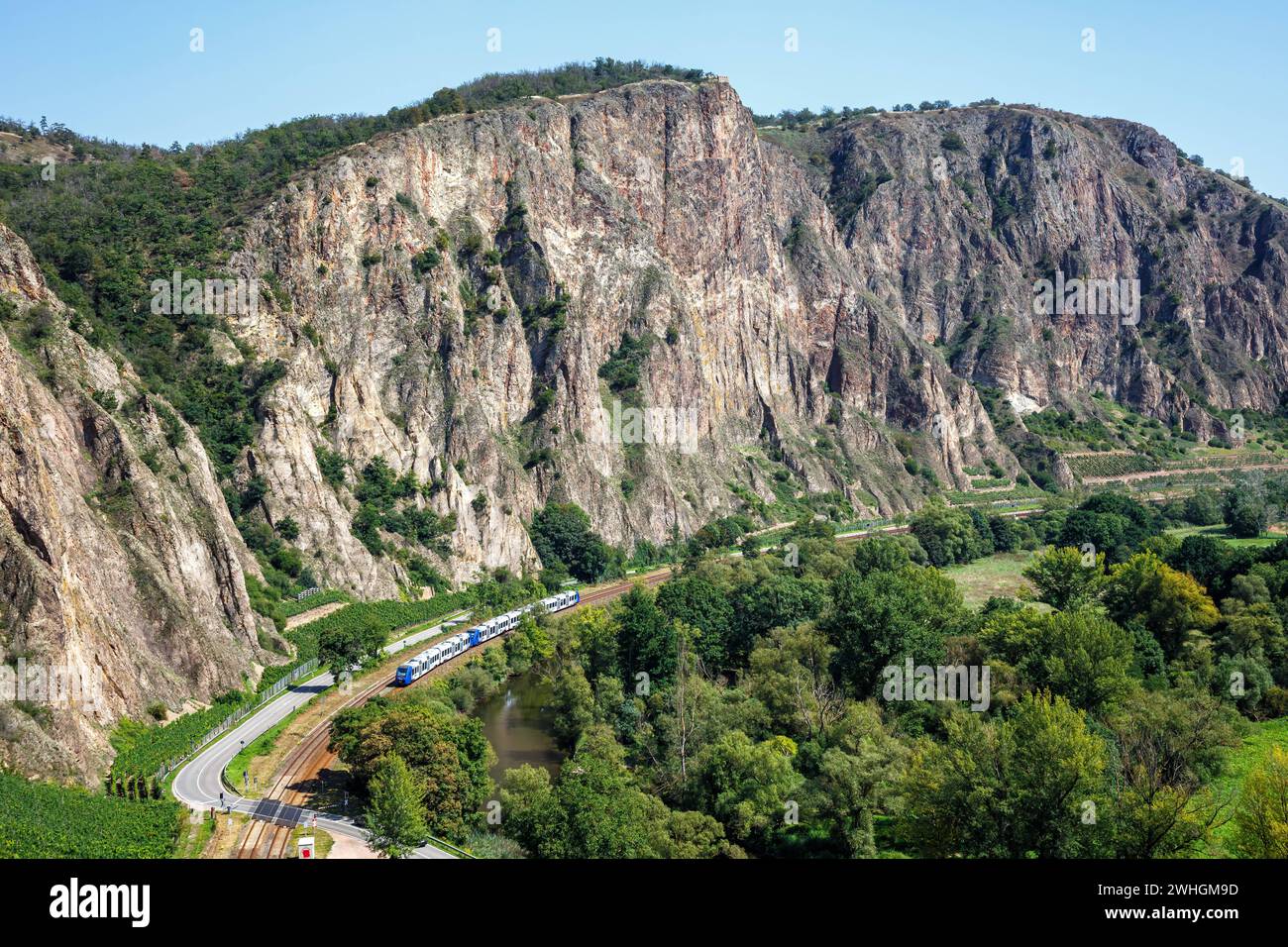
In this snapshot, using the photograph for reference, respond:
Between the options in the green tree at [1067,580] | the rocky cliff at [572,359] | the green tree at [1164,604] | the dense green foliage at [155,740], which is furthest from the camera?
the green tree at [1067,580]

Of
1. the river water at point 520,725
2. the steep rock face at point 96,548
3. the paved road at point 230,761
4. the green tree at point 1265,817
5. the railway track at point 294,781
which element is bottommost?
the river water at point 520,725

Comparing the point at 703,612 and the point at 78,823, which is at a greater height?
the point at 703,612

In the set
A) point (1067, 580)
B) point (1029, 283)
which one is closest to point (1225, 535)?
point (1067, 580)

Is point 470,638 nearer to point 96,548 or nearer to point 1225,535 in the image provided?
point 96,548

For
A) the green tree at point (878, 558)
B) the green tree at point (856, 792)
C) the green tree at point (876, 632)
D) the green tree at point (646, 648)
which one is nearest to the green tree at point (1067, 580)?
the green tree at point (878, 558)

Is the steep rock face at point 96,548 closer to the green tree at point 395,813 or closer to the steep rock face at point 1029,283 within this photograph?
the green tree at point 395,813
